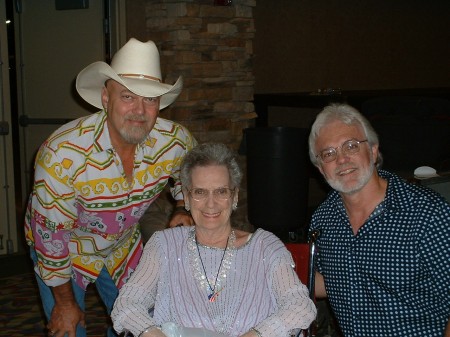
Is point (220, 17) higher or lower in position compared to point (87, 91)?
higher

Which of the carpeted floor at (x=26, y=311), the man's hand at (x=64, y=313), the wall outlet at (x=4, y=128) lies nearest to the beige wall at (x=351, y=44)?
the wall outlet at (x=4, y=128)

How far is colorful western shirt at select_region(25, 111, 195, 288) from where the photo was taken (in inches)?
99.1

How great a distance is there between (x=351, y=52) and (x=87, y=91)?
605cm

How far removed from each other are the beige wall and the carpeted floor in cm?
324

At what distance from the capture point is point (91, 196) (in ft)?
8.51

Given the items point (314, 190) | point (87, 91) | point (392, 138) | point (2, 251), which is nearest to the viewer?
point (87, 91)

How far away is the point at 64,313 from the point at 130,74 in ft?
3.17

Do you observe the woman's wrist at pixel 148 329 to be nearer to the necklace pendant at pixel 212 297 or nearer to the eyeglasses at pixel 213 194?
Answer: the necklace pendant at pixel 212 297

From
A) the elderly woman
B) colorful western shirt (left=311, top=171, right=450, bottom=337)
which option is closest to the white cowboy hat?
the elderly woman

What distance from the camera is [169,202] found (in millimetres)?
5426

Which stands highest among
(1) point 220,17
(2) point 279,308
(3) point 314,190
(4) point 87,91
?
(1) point 220,17

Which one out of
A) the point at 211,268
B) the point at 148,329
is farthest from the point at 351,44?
the point at 148,329

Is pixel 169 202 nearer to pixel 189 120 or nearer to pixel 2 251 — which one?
pixel 189 120

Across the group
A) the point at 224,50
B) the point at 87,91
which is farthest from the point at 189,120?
the point at 87,91
